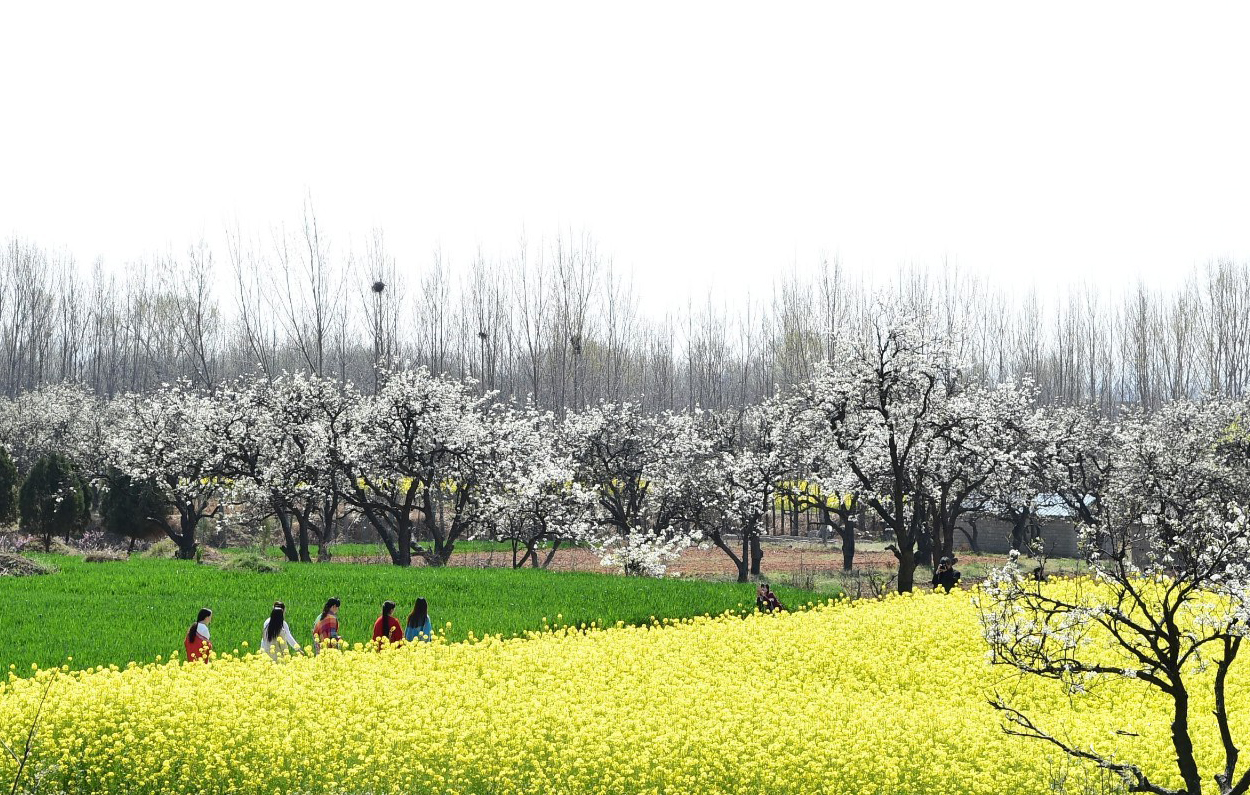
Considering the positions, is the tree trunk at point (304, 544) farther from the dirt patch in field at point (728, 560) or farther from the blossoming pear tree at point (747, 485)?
the blossoming pear tree at point (747, 485)

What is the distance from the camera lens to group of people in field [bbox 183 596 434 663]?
1541cm

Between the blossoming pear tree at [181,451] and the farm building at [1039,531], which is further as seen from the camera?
the farm building at [1039,531]

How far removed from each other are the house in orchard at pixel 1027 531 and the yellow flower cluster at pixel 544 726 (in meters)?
29.3

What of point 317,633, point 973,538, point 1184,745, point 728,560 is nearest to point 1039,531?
point 973,538

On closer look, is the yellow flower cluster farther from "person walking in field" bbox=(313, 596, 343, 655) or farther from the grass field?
the grass field

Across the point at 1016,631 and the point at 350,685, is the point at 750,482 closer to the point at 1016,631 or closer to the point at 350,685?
the point at 350,685

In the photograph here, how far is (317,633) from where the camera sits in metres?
16.6

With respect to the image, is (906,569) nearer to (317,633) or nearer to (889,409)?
(889,409)

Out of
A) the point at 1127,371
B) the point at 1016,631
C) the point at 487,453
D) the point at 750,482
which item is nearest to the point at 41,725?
the point at 1016,631

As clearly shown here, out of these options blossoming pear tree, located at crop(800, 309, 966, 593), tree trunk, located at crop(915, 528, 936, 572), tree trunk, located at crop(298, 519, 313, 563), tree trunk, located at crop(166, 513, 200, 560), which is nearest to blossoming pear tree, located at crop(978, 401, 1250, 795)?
blossoming pear tree, located at crop(800, 309, 966, 593)

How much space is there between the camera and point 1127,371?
69.4m

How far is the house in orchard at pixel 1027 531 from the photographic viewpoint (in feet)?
148

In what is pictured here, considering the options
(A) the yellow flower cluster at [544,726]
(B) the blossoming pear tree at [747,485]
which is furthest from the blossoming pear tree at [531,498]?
(A) the yellow flower cluster at [544,726]

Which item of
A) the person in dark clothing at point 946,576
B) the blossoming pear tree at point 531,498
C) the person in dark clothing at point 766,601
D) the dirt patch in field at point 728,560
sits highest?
the blossoming pear tree at point 531,498
